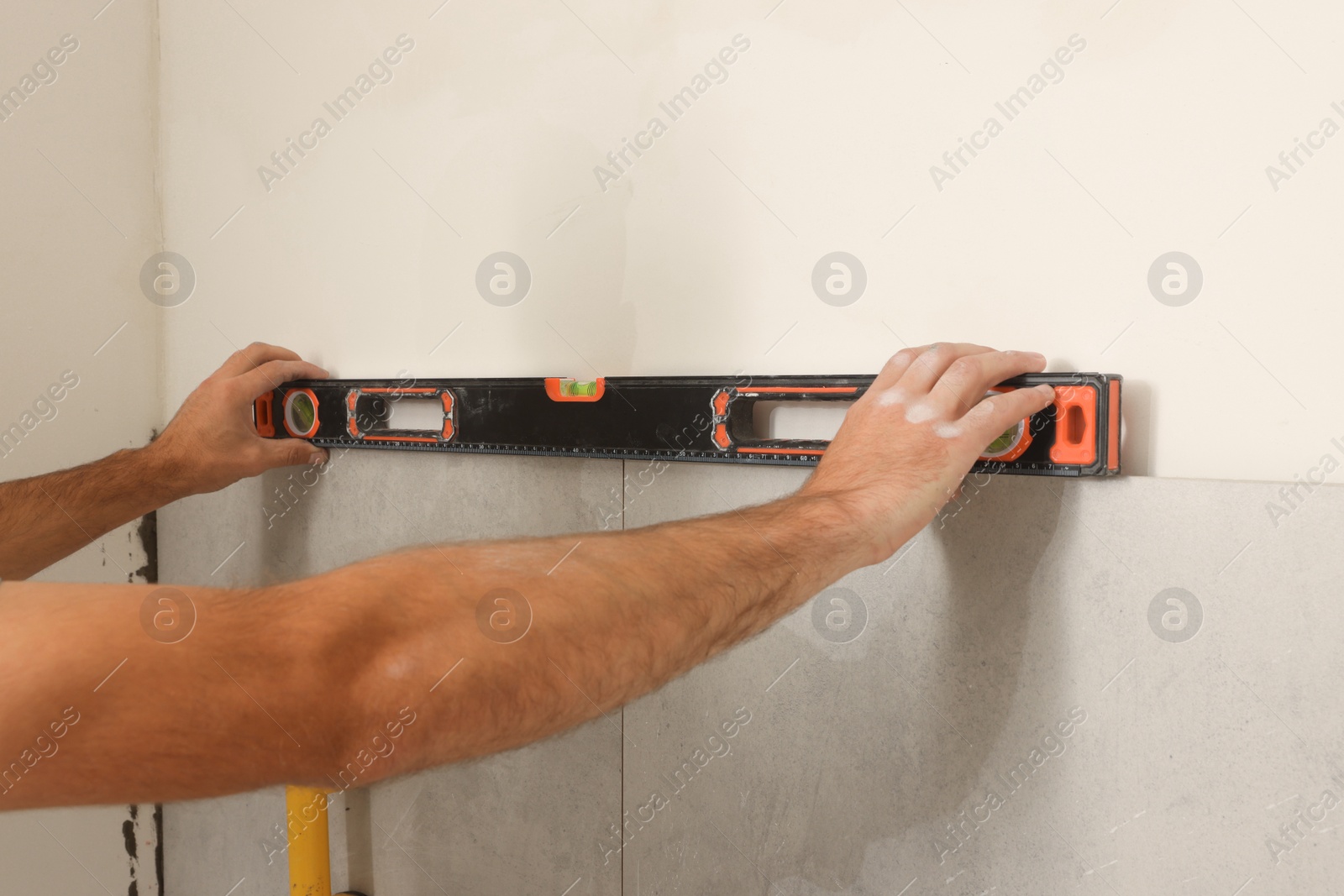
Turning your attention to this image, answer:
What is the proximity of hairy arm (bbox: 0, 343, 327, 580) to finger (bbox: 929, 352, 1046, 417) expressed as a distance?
3.61ft

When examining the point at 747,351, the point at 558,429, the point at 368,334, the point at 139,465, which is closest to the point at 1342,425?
the point at 747,351

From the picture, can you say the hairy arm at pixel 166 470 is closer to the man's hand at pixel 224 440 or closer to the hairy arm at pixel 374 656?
the man's hand at pixel 224 440

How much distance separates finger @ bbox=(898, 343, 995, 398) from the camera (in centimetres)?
85

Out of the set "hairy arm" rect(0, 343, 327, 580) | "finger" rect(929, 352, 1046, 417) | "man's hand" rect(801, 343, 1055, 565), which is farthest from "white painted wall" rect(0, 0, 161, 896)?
"finger" rect(929, 352, 1046, 417)

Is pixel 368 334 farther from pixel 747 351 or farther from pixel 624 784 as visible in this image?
pixel 624 784

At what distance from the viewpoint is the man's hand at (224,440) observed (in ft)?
4.65

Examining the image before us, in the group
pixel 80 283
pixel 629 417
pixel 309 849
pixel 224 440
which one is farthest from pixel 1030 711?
pixel 80 283

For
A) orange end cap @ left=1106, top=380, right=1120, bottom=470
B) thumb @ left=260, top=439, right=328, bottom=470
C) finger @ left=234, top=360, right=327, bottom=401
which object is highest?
finger @ left=234, top=360, right=327, bottom=401

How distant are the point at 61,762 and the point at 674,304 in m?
0.86

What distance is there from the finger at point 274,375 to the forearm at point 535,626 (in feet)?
3.24

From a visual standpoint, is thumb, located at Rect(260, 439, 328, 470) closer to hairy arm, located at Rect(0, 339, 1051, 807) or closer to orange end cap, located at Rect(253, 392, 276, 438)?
orange end cap, located at Rect(253, 392, 276, 438)

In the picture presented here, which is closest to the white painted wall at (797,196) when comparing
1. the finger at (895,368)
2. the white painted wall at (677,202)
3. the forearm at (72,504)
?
the white painted wall at (677,202)

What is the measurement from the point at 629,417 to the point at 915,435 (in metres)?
0.43

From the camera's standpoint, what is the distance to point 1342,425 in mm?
785
